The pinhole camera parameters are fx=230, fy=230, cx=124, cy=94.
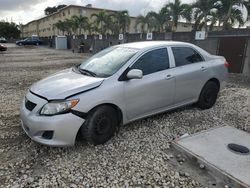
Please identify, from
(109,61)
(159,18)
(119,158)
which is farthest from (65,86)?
(159,18)

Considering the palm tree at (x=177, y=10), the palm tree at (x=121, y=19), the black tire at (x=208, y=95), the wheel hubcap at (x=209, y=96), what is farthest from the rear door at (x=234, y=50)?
the palm tree at (x=121, y=19)

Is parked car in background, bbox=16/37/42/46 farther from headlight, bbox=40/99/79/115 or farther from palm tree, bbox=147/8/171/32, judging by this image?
headlight, bbox=40/99/79/115

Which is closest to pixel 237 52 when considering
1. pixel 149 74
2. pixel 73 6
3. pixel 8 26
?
pixel 149 74

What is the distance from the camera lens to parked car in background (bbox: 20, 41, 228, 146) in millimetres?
3164

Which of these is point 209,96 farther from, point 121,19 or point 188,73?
point 121,19

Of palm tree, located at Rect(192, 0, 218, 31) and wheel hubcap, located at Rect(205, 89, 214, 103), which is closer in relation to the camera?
wheel hubcap, located at Rect(205, 89, 214, 103)

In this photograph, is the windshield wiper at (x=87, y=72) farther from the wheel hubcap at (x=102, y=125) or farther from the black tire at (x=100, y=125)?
the wheel hubcap at (x=102, y=125)

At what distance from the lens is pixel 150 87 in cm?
391

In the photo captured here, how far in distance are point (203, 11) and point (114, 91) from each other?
1827 cm

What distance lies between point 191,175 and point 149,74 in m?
1.77

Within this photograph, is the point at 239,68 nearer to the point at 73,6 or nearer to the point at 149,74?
the point at 149,74

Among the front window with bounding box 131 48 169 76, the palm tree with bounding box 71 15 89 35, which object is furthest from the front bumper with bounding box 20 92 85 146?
the palm tree with bounding box 71 15 89 35

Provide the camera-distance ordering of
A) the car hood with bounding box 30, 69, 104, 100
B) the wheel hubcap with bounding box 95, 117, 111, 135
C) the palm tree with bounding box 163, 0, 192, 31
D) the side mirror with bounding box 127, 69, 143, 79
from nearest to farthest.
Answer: the car hood with bounding box 30, 69, 104, 100 < the wheel hubcap with bounding box 95, 117, 111, 135 < the side mirror with bounding box 127, 69, 143, 79 < the palm tree with bounding box 163, 0, 192, 31

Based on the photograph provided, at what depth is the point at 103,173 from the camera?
9.63 ft
